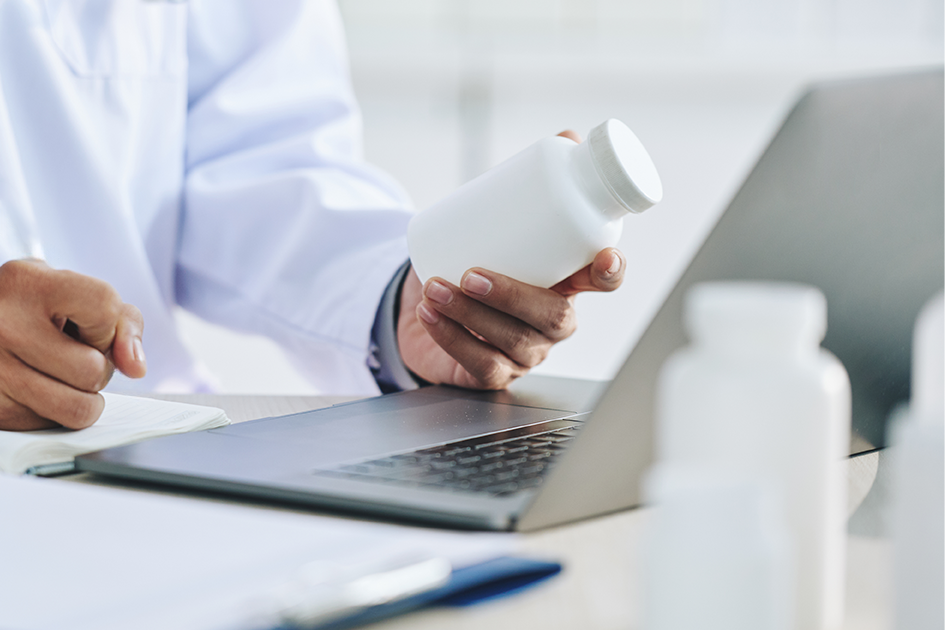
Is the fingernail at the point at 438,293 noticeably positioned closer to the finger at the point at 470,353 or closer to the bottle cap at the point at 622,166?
the finger at the point at 470,353

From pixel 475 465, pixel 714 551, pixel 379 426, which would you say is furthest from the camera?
pixel 379 426

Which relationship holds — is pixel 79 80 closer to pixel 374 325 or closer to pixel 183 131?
pixel 183 131

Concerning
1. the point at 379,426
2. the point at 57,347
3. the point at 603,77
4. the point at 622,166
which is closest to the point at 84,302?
the point at 57,347

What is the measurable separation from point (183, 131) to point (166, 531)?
720 mm

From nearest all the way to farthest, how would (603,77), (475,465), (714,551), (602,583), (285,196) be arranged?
(714,551) < (602,583) < (475,465) < (285,196) < (603,77)

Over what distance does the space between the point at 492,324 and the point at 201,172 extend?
0.47 metres

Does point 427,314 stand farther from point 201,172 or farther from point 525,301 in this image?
point 201,172

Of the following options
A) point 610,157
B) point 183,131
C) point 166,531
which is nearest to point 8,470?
point 166,531

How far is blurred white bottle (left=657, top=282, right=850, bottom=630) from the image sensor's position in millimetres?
184

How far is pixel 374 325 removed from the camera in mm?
797

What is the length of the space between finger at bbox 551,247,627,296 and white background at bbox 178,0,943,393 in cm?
163

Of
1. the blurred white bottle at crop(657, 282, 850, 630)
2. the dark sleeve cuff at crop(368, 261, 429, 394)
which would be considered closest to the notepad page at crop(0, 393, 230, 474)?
the dark sleeve cuff at crop(368, 261, 429, 394)

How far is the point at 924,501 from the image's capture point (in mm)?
187

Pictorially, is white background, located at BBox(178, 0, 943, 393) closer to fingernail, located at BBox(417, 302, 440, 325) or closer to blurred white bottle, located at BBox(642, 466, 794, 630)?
fingernail, located at BBox(417, 302, 440, 325)
